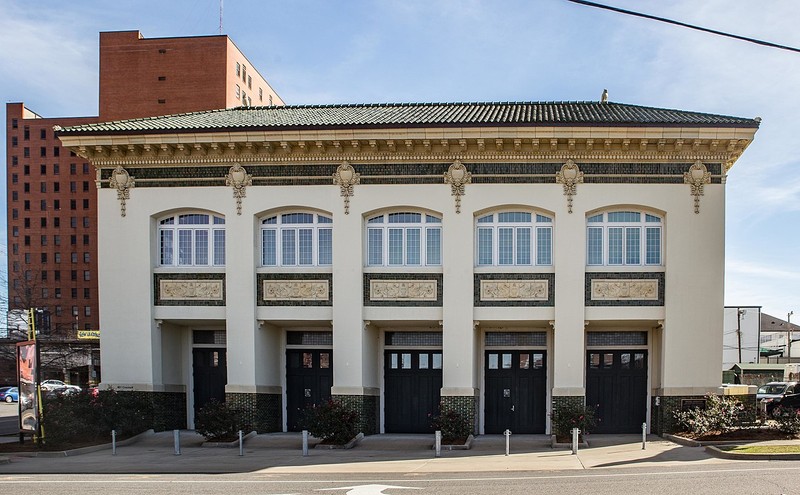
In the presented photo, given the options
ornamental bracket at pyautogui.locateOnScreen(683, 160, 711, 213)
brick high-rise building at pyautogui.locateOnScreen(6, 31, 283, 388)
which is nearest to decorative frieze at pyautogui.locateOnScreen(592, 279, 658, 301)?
ornamental bracket at pyautogui.locateOnScreen(683, 160, 711, 213)

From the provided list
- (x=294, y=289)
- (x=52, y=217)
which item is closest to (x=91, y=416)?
(x=294, y=289)

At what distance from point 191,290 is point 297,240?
12.6 ft

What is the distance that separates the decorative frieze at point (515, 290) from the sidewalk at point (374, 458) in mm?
4354

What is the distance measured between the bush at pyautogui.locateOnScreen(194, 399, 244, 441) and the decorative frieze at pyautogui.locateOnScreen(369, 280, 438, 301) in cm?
562

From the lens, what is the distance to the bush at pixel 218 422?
2191 cm

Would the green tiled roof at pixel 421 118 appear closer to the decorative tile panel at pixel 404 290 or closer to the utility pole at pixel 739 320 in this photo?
the decorative tile panel at pixel 404 290

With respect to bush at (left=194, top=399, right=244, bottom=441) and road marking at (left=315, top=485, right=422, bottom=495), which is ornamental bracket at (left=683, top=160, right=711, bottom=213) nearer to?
road marking at (left=315, top=485, right=422, bottom=495)

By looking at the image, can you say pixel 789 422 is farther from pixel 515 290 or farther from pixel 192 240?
pixel 192 240

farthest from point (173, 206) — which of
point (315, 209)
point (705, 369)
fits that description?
point (705, 369)

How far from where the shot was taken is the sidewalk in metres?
17.5

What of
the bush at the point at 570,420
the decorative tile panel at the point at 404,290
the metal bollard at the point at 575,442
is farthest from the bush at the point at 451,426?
the decorative tile panel at the point at 404,290

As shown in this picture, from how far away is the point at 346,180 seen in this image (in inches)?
907

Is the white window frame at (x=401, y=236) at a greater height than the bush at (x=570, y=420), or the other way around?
the white window frame at (x=401, y=236)

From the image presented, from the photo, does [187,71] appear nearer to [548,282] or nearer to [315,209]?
[315,209]
